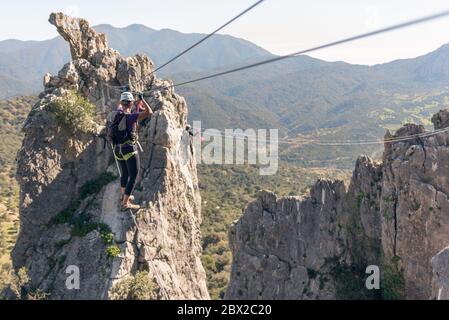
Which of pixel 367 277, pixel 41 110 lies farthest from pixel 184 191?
pixel 367 277

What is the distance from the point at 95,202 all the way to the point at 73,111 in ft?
18.4

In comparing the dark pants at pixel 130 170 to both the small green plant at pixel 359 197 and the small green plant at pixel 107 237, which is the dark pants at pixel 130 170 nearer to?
the small green plant at pixel 107 237

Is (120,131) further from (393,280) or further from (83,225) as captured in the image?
(393,280)

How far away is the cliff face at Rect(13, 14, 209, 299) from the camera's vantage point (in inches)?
818

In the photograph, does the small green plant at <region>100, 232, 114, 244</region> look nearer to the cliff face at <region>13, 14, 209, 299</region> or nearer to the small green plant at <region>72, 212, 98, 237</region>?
the cliff face at <region>13, 14, 209, 299</region>

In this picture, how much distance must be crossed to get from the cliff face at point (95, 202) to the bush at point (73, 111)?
0.48 ft

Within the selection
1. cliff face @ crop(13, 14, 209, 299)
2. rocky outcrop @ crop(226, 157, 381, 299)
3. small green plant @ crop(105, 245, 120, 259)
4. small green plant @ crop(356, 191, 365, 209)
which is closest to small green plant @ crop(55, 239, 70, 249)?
cliff face @ crop(13, 14, 209, 299)

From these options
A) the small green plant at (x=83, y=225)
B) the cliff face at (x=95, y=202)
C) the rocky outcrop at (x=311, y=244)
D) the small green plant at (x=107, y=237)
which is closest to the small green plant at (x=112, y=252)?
the cliff face at (x=95, y=202)

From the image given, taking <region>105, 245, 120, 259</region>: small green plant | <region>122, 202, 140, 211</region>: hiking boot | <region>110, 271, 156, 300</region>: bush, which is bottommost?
<region>110, 271, 156, 300</region>: bush

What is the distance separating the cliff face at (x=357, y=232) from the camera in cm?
2500

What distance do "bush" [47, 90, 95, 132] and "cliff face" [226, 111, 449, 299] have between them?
15504mm

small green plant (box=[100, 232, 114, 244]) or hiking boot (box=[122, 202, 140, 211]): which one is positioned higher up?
hiking boot (box=[122, 202, 140, 211])

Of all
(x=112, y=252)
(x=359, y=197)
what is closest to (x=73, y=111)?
(x=112, y=252)

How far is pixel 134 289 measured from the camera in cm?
1961
